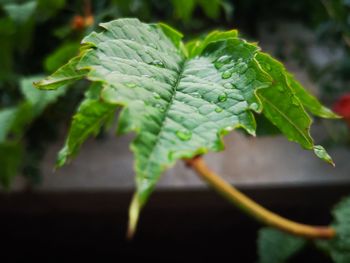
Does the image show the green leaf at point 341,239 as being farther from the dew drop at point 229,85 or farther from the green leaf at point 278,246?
the dew drop at point 229,85

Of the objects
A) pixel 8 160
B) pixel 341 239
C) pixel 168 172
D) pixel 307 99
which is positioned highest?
pixel 307 99

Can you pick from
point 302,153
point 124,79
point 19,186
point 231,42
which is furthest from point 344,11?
point 19,186

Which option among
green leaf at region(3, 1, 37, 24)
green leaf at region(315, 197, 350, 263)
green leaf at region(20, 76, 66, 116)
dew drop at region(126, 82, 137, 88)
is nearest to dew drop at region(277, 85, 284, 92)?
dew drop at region(126, 82, 137, 88)

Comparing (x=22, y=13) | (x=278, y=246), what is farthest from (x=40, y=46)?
(x=278, y=246)

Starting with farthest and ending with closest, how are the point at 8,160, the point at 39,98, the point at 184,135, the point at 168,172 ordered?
1. the point at 168,172
2. the point at 8,160
3. the point at 39,98
4. the point at 184,135

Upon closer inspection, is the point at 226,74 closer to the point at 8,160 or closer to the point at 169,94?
the point at 169,94

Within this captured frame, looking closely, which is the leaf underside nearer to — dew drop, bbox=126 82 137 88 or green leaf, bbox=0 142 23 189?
dew drop, bbox=126 82 137 88

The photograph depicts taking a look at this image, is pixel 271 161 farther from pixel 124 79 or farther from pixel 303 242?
pixel 124 79
